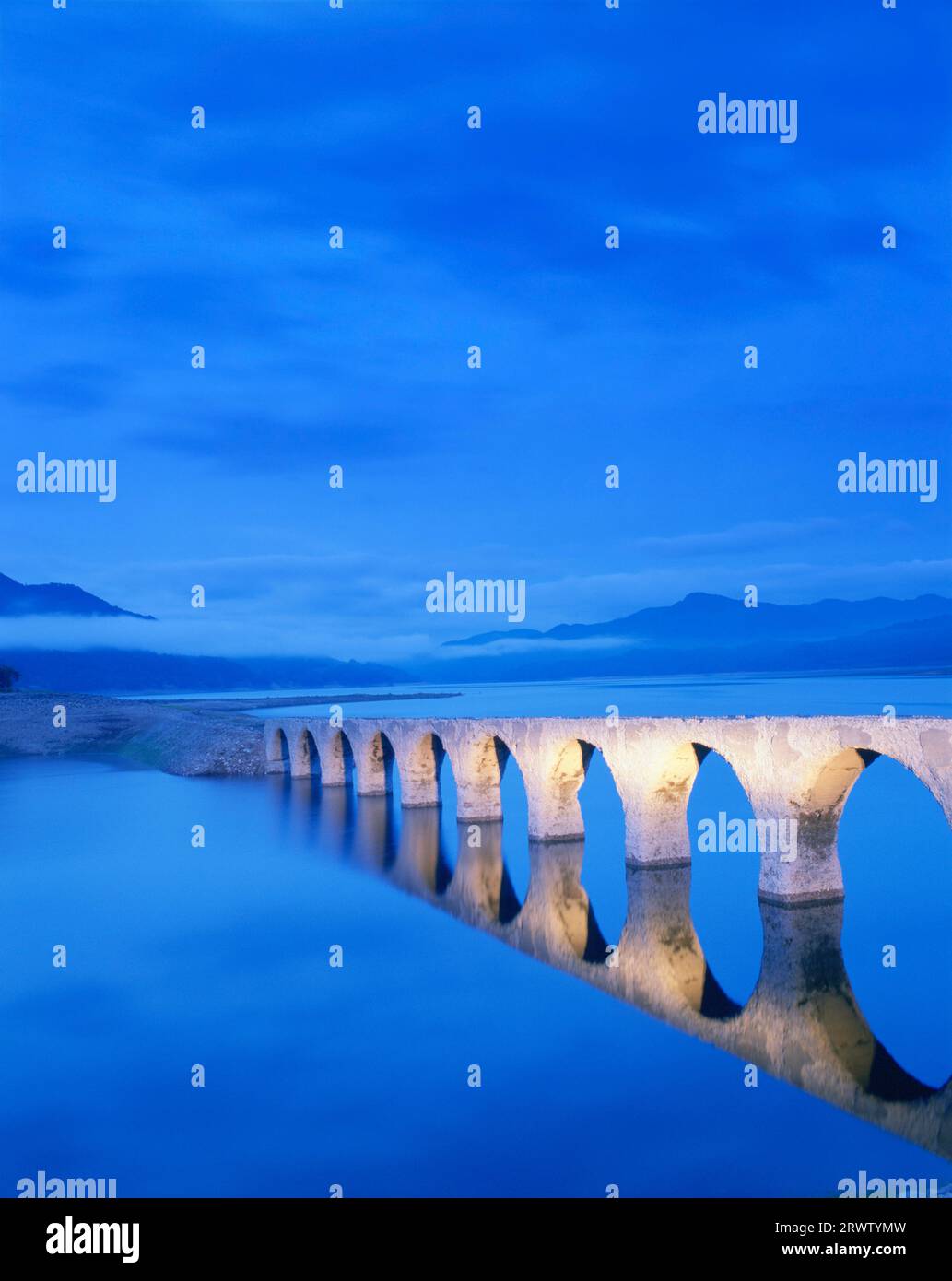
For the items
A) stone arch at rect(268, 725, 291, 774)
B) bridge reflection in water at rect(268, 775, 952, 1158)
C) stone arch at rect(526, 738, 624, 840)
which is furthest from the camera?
stone arch at rect(268, 725, 291, 774)

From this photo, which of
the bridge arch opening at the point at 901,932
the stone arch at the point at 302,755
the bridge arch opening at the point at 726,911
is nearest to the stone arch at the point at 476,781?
the bridge arch opening at the point at 726,911

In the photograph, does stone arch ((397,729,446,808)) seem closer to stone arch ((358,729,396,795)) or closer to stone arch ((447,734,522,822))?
stone arch ((358,729,396,795))

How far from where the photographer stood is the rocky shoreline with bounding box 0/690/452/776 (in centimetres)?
4888

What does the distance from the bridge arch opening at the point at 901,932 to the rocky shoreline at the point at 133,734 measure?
2737cm

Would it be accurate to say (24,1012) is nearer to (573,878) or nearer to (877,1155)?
(573,878)

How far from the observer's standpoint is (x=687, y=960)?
17.2 meters

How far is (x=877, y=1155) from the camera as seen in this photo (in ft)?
35.5

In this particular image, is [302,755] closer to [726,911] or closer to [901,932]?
[726,911]

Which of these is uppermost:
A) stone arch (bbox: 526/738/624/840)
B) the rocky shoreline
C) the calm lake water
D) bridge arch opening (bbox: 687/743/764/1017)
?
the rocky shoreline

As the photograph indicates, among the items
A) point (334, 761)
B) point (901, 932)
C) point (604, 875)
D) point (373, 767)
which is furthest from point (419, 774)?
point (901, 932)

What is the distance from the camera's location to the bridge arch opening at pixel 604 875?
1867 cm

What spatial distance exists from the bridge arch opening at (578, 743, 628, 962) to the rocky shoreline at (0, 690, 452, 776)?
737 inches

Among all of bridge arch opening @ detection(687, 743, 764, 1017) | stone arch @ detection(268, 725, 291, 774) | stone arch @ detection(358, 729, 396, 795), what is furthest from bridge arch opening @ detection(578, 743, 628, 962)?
stone arch @ detection(268, 725, 291, 774)
